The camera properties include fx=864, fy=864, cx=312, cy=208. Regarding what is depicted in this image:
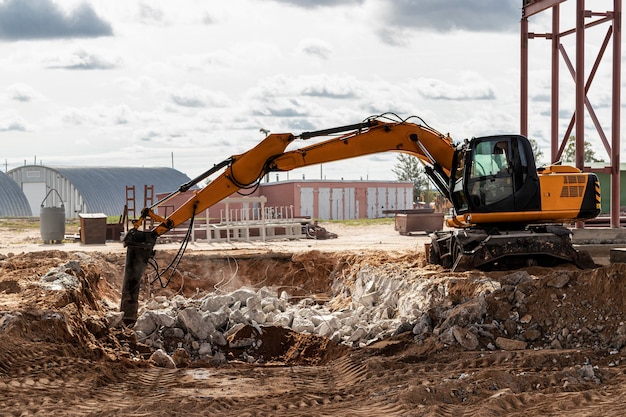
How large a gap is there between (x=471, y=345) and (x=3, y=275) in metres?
10.8

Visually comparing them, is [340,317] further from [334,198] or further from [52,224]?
[334,198]

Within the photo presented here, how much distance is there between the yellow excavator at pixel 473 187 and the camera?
618 inches

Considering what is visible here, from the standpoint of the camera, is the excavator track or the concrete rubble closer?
the concrete rubble

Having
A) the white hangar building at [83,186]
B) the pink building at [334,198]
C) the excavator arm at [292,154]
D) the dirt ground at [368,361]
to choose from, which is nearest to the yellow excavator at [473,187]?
the excavator arm at [292,154]

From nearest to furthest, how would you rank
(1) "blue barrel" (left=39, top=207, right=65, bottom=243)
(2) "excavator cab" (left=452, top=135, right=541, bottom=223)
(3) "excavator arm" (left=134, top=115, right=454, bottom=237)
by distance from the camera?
(3) "excavator arm" (left=134, top=115, right=454, bottom=237) < (2) "excavator cab" (left=452, top=135, right=541, bottom=223) < (1) "blue barrel" (left=39, top=207, right=65, bottom=243)

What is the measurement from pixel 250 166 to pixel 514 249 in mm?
5343

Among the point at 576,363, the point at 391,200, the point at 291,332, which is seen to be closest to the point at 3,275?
the point at 291,332

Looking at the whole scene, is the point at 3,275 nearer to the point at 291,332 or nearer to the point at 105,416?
the point at 291,332

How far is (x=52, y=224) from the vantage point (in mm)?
33469

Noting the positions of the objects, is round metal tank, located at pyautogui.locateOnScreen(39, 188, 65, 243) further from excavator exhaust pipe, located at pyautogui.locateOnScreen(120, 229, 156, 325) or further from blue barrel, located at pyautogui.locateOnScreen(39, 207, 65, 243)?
excavator exhaust pipe, located at pyautogui.locateOnScreen(120, 229, 156, 325)

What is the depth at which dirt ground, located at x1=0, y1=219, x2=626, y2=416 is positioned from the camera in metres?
9.30

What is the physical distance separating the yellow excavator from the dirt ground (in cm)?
65

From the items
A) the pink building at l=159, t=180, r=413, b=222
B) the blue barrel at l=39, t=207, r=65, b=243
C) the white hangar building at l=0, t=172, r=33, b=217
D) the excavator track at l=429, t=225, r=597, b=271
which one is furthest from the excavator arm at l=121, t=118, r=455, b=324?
the white hangar building at l=0, t=172, r=33, b=217

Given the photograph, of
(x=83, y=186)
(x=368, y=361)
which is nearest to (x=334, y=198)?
(x=83, y=186)
